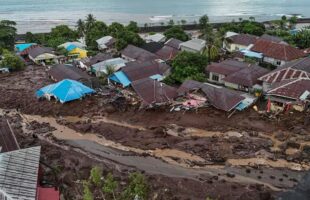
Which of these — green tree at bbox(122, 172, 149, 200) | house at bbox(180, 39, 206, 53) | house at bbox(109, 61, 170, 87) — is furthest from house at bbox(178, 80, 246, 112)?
house at bbox(180, 39, 206, 53)

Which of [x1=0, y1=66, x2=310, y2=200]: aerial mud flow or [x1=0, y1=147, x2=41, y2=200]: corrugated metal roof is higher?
[x1=0, y1=147, x2=41, y2=200]: corrugated metal roof

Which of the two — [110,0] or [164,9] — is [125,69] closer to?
[164,9]

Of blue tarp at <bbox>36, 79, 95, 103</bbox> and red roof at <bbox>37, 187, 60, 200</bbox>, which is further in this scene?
blue tarp at <bbox>36, 79, 95, 103</bbox>

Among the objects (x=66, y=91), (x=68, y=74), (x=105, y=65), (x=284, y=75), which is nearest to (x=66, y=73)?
(x=68, y=74)

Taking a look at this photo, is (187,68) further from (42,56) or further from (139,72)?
(42,56)

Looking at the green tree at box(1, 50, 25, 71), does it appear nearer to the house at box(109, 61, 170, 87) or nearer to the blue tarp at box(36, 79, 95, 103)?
the blue tarp at box(36, 79, 95, 103)

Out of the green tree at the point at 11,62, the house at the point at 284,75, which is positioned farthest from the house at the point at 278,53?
the green tree at the point at 11,62

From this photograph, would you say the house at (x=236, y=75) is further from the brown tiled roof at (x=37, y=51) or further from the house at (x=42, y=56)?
the brown tiled roof at (x=37, y=51)
